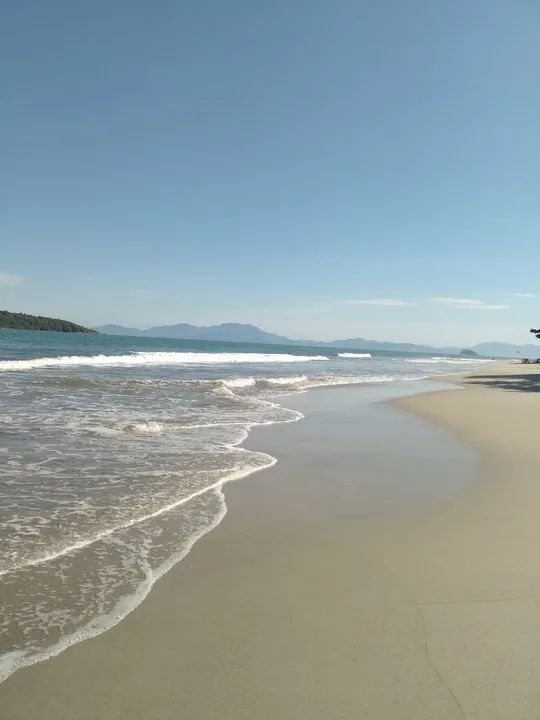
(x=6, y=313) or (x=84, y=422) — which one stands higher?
(x=6, y=313)

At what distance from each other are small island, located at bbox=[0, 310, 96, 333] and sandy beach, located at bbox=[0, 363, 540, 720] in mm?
128874

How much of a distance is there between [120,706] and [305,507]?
3595 millimetres

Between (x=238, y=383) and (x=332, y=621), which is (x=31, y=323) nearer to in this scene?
(x=238, y=383)

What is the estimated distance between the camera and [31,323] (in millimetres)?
128375

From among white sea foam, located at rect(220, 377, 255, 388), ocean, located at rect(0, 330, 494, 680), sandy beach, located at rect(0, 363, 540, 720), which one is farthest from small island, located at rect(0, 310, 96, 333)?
sandy beach, located at rect(0, 363, 540, 720)

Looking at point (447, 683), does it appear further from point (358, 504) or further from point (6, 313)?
point (6, 313)

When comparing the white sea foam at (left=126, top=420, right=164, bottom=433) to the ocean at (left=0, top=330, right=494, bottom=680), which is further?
the white sea foam at (left=126, top=420, right=164, bottom=433)

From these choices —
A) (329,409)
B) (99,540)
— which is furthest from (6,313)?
(99,540)

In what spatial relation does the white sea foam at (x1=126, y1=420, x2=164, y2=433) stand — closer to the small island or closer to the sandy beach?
the sandy beach

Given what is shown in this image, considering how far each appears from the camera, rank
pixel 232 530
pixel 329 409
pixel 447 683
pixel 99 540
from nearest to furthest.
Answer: pixel 447 683, pixel 99 540, pixel 232 530, pixel 329 409

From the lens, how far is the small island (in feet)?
407

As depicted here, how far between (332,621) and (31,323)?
13892cm

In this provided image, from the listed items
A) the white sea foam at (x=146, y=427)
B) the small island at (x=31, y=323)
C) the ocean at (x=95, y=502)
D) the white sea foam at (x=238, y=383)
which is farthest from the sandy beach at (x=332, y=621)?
the small island at (x=31, y=323)

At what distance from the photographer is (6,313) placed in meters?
130
